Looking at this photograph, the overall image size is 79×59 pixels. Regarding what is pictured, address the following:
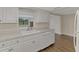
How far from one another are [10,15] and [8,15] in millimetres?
56

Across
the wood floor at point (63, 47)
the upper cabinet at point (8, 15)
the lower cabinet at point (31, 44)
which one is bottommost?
the wood floor at point (63, 47)

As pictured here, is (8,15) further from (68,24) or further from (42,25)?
(68,24)

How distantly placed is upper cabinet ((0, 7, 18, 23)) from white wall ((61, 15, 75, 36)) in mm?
1549

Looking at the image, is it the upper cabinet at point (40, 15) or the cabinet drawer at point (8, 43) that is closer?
the cabinet drawer at point (8, 43)

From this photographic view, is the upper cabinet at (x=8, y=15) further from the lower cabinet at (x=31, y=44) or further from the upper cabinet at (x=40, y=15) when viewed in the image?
the upper cabinet at (x=40, y=15)

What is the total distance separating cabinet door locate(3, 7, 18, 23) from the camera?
215 cm

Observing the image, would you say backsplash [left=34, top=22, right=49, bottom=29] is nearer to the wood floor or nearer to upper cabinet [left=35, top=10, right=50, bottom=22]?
upper cabinet [left=35, top=10, right=50, bottom=22]

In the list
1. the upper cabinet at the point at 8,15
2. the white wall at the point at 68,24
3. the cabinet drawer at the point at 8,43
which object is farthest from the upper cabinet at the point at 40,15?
the cabinet drawer at the point at 8,43

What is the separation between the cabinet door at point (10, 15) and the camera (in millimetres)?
2145

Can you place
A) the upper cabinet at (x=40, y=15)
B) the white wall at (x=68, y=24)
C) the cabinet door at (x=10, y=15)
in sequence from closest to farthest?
the cabinet door at (x=10, y=15) < the white wall at (x=68, y=24) < the upper cabinet at (x=40, y=15)

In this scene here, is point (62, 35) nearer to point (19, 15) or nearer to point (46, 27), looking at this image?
point (46, 27)

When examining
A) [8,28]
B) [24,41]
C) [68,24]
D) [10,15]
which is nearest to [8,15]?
[10,15]

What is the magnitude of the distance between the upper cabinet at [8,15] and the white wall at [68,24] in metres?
1.55
